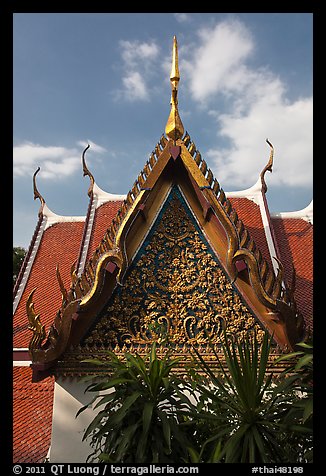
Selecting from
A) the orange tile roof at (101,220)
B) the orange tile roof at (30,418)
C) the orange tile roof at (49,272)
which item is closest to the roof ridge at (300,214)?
the orange tile roof at (101,220)

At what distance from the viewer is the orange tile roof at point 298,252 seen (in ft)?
22.3

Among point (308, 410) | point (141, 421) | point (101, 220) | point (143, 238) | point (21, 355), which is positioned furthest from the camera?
point (101, 220)

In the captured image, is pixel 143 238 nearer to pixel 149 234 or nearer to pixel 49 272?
pixel 149 234

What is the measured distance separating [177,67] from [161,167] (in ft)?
3.69

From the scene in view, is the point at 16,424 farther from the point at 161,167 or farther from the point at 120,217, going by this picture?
the point at 161,167

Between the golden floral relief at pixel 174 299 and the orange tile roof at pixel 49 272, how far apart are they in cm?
245

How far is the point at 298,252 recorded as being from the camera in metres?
7.77

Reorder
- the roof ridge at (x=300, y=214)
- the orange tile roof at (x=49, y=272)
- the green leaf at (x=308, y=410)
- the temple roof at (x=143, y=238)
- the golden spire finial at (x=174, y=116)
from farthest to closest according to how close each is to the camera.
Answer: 1. the roof ridge at (x=300, y=214)
2. the orange tile roof at (x=49, y=272)
3. the golden spire finial at (x=174, y=116)
4. the temple roof at (x=143, y=238)
5. the green leaf at (x=308, y=410)

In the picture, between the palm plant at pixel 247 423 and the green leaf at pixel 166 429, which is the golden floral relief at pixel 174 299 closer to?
the palm plant at pixel 247 423

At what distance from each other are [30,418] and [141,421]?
2889 millimetres

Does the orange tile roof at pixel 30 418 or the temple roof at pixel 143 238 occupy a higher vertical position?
the temple roof at pixel 143 238

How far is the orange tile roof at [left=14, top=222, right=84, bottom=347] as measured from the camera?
22.2ft

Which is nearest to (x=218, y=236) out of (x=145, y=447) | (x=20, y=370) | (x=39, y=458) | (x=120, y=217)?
(x=120, y=217)

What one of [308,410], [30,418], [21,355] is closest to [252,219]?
[21,355]
